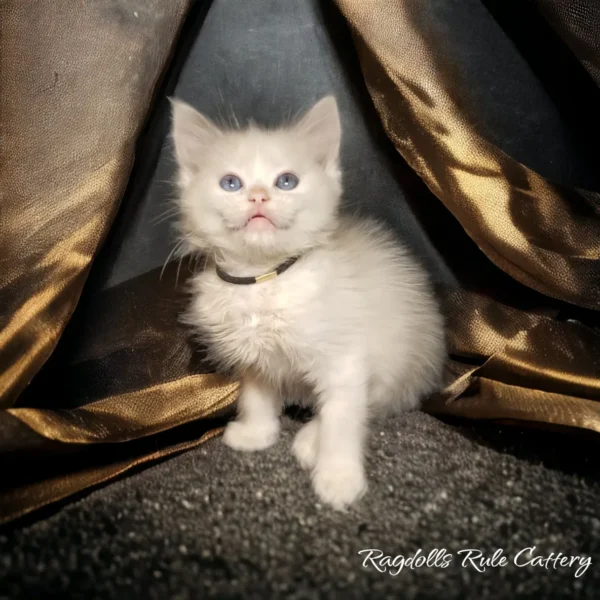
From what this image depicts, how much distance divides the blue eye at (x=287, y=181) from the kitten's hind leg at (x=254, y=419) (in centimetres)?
46

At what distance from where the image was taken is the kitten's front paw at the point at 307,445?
1180 millimetres

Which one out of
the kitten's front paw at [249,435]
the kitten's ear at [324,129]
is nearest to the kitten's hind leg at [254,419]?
the kitten's front paw at [249,435]

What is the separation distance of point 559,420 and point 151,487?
0.81 m

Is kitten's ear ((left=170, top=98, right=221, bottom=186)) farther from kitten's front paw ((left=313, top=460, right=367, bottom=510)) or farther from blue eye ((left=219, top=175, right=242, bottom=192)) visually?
kitten's front paw ((left=313, top=460, right=367, bottom=510))

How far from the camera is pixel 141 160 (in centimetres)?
141

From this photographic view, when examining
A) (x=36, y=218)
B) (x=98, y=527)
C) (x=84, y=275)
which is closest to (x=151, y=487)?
(x=98, y=527)

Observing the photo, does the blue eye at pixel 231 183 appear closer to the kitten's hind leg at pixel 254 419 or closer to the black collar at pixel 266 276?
the black collar at pixel 266 276

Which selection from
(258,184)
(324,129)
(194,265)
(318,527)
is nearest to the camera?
(318,527)

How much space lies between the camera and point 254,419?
4.35 feet

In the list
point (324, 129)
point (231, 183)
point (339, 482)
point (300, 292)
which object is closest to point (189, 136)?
point (231, 183)

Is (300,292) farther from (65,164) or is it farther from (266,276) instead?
(65,164)

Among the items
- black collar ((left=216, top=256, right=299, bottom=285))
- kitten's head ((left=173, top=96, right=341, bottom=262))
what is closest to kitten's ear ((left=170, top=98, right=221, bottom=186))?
kitten's head ((left=173, top=96, right=341, bottom=262))

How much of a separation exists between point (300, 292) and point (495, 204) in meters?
0.48

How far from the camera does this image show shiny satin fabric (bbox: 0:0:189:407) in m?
1.12
